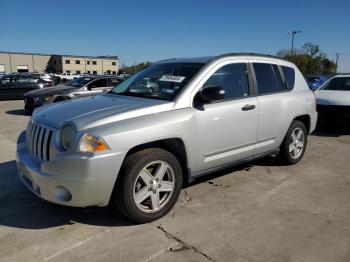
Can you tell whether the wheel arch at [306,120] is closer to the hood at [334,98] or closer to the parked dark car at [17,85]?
the hood at [334,98]

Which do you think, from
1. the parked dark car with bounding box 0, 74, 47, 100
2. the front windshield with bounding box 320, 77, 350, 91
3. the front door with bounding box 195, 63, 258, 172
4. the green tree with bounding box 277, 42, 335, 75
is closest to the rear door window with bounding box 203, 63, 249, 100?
the front door with bounding box 195, 63, 258, 172

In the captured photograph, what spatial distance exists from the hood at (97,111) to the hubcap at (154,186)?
58 cm

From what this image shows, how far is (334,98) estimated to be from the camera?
8.98 meters

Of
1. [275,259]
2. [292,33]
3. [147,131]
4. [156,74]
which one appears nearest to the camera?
[275,259]

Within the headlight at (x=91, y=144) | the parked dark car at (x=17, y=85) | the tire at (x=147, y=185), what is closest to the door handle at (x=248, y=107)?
the tire at (x=147, y=185)

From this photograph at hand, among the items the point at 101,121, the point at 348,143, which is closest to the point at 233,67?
the point at 101,121

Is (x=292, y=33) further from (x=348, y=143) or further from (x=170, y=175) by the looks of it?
(x=170, y=175)

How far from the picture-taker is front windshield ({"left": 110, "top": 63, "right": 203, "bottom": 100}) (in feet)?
14.0

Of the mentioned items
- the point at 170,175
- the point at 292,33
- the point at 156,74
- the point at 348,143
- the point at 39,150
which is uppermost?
the point at 292,33

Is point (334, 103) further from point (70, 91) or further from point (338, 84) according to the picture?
point (70, 91)

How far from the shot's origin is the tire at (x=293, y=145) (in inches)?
223

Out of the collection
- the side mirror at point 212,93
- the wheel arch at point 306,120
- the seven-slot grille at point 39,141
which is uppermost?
the side mirror at point 212,93

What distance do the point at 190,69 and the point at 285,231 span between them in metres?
2.15

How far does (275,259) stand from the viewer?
3.12 m
